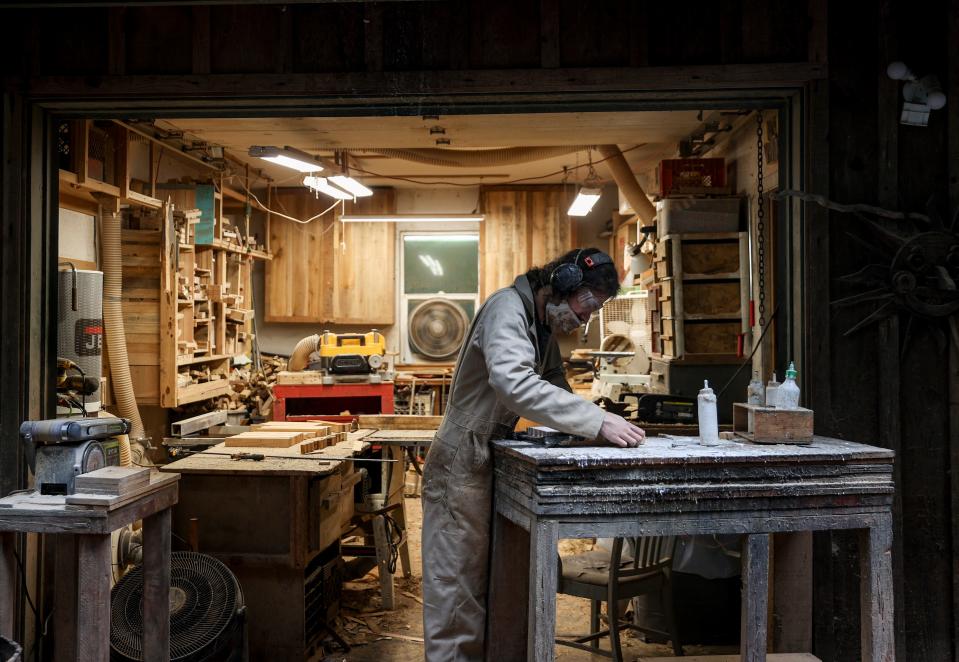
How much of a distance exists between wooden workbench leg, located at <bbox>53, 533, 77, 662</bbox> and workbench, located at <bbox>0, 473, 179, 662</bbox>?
0.06 meters

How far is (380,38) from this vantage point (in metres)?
3.48

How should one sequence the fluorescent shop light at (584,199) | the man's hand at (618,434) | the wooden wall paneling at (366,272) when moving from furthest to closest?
the wooden wall paneling at (366,272)
the fluorescent shop light at (584,199)
the man's hand at (618,434)

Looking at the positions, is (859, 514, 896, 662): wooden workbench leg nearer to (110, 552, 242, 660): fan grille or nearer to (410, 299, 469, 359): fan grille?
(110, 552, 242, 660): fan grille

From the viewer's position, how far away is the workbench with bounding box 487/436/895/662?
249cm

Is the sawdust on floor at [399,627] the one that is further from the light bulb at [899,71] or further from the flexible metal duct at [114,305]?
the light bulb at [899,71]

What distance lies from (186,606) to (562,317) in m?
2.15

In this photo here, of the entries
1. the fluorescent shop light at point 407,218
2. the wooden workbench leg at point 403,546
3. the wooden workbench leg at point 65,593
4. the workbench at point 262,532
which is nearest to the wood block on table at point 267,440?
the workbench at point 262,532

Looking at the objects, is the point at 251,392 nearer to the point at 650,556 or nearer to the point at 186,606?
the point at 186,606

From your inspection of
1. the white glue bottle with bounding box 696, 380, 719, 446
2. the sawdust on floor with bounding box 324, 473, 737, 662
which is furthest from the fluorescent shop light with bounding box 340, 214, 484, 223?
the white glue bottle with bounding box 696, 380, 719, 446

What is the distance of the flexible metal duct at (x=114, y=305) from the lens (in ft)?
19.0

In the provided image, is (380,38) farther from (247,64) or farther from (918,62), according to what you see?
(918,62)

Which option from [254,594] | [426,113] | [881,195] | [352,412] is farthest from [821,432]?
[352,412]

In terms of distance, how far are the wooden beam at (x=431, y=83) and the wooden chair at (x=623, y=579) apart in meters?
2.08

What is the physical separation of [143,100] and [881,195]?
318 cm
